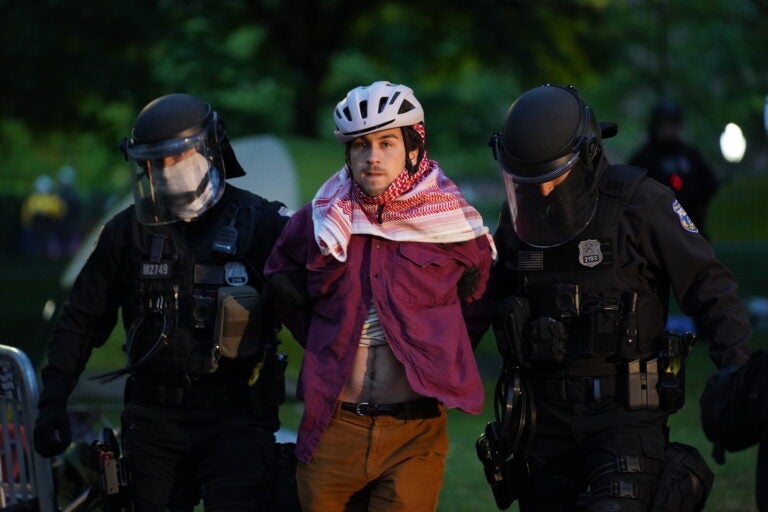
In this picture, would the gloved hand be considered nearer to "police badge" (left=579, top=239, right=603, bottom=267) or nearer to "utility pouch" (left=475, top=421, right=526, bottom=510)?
"utility pouch" (left=475, top=421, right=526, bottom=510)

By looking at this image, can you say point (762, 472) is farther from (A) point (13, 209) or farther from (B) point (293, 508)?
(A) point (13, 209)

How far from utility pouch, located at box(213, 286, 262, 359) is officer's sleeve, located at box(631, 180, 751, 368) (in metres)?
1.48

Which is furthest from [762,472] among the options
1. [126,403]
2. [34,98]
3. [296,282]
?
[34,98]

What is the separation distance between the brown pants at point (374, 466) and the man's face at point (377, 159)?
2.63 feet

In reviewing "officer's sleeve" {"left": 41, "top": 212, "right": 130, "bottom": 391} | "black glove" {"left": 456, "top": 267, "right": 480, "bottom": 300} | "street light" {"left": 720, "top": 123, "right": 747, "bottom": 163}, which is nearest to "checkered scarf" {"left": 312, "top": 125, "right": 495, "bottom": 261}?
"black glove" {"left": 456, "top": 267, "right": 480, "bottom": 300}

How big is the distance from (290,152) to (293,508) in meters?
6.83

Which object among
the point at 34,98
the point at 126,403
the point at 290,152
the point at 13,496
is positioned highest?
the point at 34,98

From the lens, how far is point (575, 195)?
498 centimetres

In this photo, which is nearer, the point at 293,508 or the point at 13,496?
the point at 293,508

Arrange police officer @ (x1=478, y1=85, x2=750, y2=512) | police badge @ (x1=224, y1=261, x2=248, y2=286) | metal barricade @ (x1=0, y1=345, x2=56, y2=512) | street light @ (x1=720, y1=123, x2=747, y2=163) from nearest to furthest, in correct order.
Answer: police officer @ (x1=478, y1=85, x2=750, y2=512) → police badge @ (x1=224, y1=261, x2=248, y2=286) → metal barricade @ (x1=0, y1=345, x2=56, y2=512) → street light @ (x1=720, y1=123, x2=747, y2=163)

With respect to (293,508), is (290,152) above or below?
above

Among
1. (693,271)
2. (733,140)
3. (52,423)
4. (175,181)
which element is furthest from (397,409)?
(733,140)

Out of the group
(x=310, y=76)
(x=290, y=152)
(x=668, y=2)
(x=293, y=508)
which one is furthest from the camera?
(x=668, y=2)

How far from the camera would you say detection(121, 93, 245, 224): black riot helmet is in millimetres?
5559
